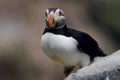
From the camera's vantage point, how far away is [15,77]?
9156 mm

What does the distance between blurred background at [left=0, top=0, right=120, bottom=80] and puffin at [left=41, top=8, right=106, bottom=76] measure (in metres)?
3.83

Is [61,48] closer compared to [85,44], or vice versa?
[61,48]

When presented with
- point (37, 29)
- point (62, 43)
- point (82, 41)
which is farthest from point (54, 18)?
point (37, 29)

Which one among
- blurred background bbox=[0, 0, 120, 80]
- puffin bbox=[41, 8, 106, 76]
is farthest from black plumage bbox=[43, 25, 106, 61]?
blurred background bbox=[0, 0, 120, 80]

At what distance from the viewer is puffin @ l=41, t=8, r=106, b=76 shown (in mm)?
4984

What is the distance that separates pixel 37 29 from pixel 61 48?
197 inches

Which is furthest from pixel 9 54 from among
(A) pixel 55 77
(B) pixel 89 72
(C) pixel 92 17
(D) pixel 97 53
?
(B) pixel 89 72

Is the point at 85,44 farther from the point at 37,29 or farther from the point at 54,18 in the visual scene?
the point at 37,29

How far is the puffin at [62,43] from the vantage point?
4.98 metres

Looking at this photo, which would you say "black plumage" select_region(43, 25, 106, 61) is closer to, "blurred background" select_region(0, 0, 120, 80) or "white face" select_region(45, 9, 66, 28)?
"white face" select_region(45, 9, 66, 28)

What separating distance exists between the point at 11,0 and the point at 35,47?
1705 mm

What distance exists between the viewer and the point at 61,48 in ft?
16.3

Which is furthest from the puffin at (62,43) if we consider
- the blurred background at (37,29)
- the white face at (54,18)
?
the blurred background at (37,29)

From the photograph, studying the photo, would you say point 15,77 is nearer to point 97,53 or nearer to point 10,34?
point 10,34
